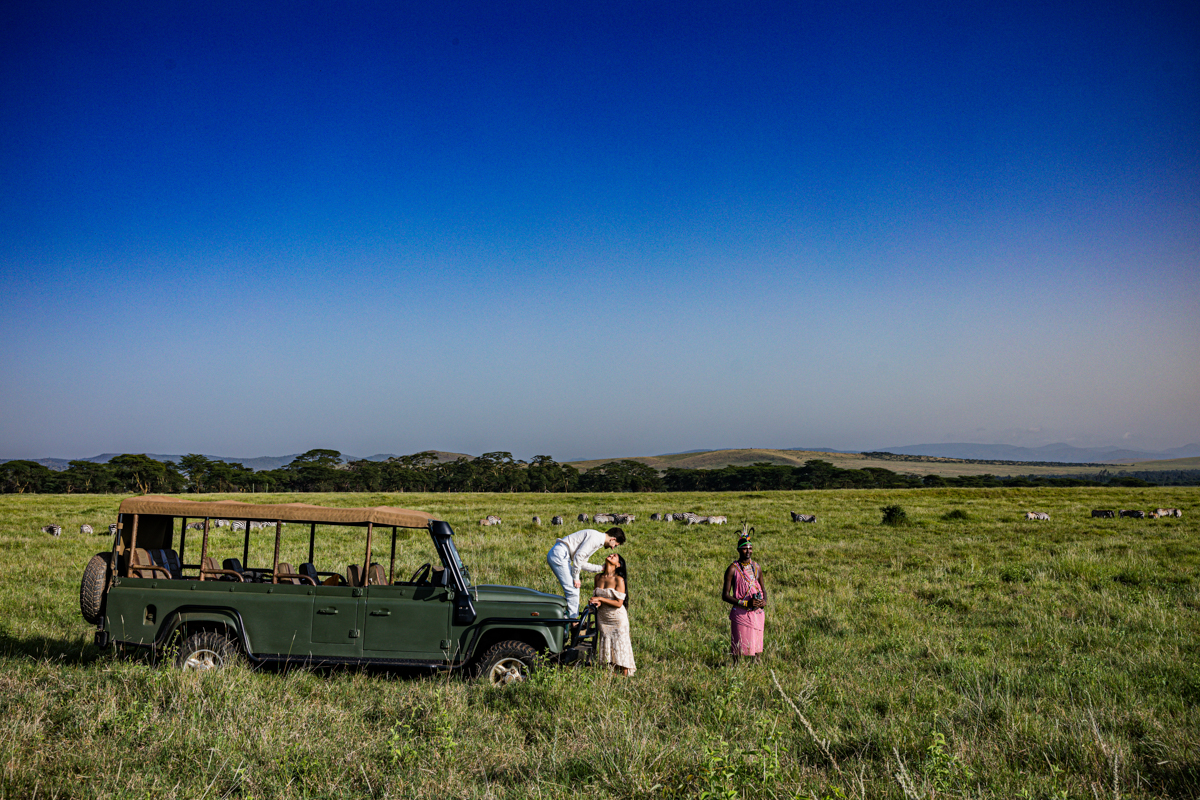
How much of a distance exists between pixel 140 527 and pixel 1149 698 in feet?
38.2

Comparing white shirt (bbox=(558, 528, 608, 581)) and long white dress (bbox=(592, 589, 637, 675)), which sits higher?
white shirt (bbox=(558, 528, 608, 581))

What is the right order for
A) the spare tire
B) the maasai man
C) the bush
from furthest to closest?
1. the bush
2. the maasai man
3. the spare tire

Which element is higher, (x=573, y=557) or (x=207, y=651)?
(x=573, y=557)

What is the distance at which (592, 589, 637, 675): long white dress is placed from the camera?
8.56 m

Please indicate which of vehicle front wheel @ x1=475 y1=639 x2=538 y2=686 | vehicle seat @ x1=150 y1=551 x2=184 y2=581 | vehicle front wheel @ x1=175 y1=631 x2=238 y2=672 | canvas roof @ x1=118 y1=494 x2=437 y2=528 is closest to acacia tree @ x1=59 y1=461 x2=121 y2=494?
vehicle seat @ x1=150 y1=551 x2=184 y2=581

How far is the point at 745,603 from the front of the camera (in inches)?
359

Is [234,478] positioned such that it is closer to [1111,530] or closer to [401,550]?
[401,550]

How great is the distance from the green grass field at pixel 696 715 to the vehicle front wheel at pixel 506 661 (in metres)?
0.52

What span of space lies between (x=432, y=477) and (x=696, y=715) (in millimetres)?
101272

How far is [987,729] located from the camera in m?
6.57

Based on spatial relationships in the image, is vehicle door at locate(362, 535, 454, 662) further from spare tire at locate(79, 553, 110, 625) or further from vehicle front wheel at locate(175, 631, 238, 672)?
spare tire at locate(79, 553, 110, 625)

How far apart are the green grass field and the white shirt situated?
61.2 inches

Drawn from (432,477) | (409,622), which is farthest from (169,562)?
(432,477)

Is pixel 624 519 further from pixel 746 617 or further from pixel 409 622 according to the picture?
pixel 409 622
